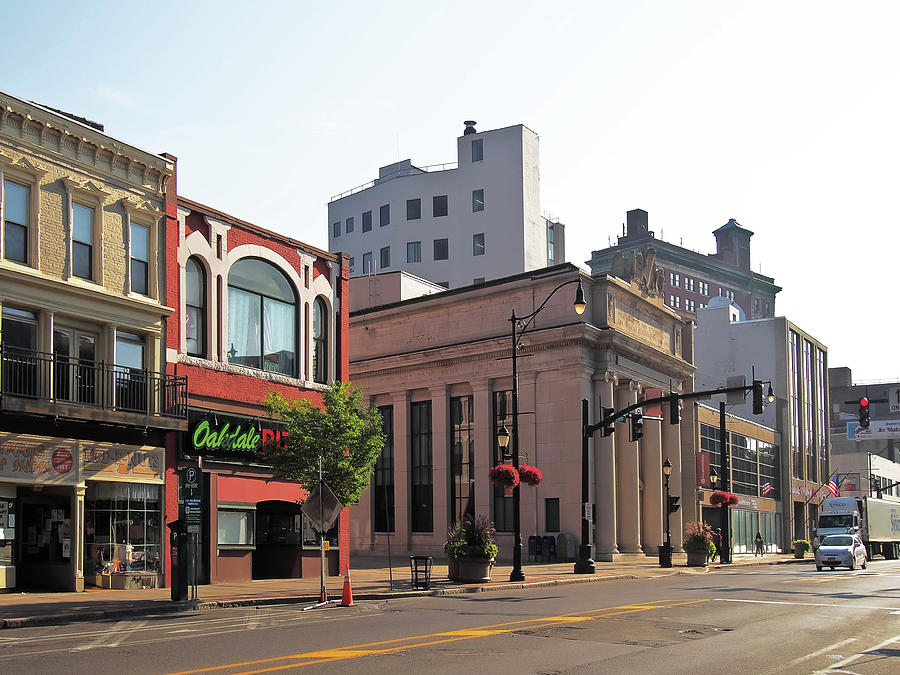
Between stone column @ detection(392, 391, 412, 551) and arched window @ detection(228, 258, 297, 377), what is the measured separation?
926 inches

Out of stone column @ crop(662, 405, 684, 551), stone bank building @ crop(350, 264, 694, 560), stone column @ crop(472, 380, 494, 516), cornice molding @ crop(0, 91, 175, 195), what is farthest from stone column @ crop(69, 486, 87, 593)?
stone column @ crop(662, 405, 684, 551)

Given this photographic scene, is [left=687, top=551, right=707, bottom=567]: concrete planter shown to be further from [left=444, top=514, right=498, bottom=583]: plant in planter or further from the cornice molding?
the cornice molding

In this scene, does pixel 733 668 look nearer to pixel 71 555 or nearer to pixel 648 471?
pixel 71 555

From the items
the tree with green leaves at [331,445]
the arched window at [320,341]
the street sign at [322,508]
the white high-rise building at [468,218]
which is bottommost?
the street sign at [322,508]

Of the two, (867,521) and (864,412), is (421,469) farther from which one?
(867,521)

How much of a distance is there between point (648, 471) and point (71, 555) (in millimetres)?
38082

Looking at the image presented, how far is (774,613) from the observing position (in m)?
21.0

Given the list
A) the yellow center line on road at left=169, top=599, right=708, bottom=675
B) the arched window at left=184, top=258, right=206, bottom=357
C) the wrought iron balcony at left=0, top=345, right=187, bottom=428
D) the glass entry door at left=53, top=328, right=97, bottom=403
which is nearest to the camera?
the yellow center line on road at left=169, top=599, right=708, bottom=675

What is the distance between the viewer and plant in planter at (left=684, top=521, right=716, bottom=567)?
155ft

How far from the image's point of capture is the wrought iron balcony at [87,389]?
2397 centimetres

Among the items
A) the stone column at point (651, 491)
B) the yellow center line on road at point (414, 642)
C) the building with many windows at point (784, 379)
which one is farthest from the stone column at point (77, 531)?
the building with many windows at point (784, 379)

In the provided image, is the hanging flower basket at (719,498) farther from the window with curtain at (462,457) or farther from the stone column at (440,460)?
the stone column at (440,460)

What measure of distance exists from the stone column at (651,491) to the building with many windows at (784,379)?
94.9 feet

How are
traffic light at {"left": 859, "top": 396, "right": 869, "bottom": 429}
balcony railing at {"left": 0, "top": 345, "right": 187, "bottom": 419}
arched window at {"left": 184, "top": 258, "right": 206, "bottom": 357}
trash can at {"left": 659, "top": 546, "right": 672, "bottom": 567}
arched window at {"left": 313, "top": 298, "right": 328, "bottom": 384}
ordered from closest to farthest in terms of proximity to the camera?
balcony railing at {"left": 0, "top": 345, "right": 187, "bottom": 419}, arched window at {"left": 184, "top": 258, "right": 206, "bottom": 357}, arched window at {"left": 313, "top": 298, "right": 328, "bottom": 384}, traffic light at {"left": 859, "top": 396, "right": 869, "bottom": 429}, trash can at {"left": 659, "top": 546, "right": 672, "bottom": 567}
